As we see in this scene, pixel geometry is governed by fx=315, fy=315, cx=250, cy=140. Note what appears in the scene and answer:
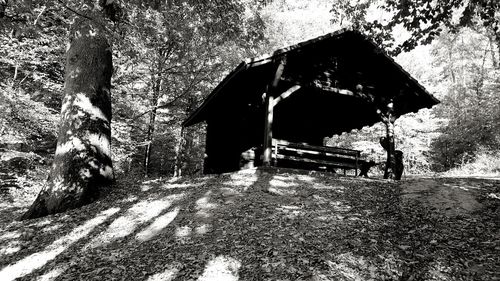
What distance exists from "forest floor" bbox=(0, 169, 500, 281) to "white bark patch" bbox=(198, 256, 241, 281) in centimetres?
1

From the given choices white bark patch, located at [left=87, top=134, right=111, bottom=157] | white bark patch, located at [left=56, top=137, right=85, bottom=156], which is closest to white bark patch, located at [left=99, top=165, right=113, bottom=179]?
white bark patch, located at [left=87, top=134, right=111, bottom=157]

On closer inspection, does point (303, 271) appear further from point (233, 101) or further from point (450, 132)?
point (450, 132)

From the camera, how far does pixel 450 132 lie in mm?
20078

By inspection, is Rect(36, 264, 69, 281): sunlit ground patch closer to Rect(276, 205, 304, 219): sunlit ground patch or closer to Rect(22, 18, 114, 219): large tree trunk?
Rect(22, 18, 114, 219): large tree trunk

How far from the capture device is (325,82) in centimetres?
1123

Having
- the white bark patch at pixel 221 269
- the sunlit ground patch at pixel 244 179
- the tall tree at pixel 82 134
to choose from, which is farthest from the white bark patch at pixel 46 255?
the sunlit ground patch at pixel 244 179

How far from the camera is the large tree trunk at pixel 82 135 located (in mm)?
7629

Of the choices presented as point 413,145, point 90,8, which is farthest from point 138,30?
point 413,145

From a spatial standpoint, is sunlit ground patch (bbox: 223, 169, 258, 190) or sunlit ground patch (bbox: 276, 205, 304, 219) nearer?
sunlit ground patch (bbox: 276, 205, 304, 219)

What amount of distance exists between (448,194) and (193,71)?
1585cm

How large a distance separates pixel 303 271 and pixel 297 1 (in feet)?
43.2

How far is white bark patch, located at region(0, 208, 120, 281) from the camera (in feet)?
16.4

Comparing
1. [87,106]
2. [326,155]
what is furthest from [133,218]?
[326,155]

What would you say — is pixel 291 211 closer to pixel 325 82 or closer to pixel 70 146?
pixel 70 146
